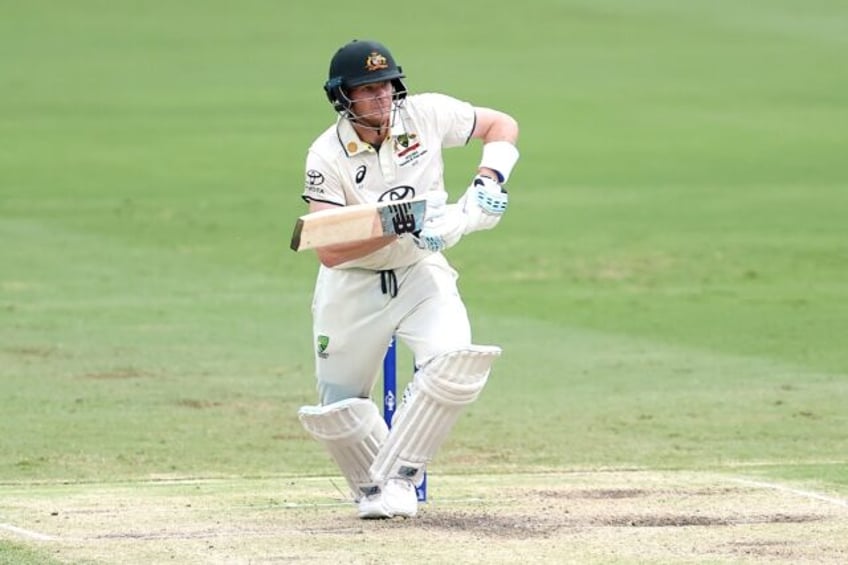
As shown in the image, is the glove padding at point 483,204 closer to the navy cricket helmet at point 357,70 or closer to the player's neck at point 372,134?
the player's neck at point 372,134

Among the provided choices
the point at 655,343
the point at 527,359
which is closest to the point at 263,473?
the point at 527,359

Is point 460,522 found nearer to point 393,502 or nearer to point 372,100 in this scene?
point 393,502

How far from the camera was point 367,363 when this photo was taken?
295 inches

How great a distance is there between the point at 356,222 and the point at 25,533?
1.55 m

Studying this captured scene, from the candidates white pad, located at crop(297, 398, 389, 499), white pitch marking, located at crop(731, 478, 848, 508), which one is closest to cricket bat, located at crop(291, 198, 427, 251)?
white pad, located at crop(297, 398, 389, 499)

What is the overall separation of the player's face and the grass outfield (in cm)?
146

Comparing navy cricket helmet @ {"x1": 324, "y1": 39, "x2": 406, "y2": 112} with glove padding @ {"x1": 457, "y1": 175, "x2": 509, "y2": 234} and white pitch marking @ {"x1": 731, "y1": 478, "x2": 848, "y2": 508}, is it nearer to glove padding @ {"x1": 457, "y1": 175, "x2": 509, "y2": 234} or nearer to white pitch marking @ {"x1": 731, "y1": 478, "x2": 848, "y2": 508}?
glove padding @ {"x1": 457, "y1": 175, "x2": 509, "y2": 234}

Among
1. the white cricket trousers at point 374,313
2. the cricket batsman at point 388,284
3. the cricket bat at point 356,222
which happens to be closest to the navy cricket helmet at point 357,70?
the cricket batsman at point 388,284

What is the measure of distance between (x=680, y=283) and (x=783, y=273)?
1017 millimetres

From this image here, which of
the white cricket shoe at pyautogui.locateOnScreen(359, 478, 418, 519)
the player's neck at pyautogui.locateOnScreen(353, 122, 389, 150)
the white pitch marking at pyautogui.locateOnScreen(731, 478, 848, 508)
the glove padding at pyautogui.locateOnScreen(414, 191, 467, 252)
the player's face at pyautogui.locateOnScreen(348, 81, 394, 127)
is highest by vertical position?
the player's face at pyautogui.locateOnScreen(348, 81, 394, 127)

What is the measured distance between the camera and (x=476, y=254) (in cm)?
1852

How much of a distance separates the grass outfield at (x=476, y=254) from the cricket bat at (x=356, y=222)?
1.01 meters

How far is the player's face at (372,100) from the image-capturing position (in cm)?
730

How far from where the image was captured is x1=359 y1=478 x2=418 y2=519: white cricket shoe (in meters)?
7.23
